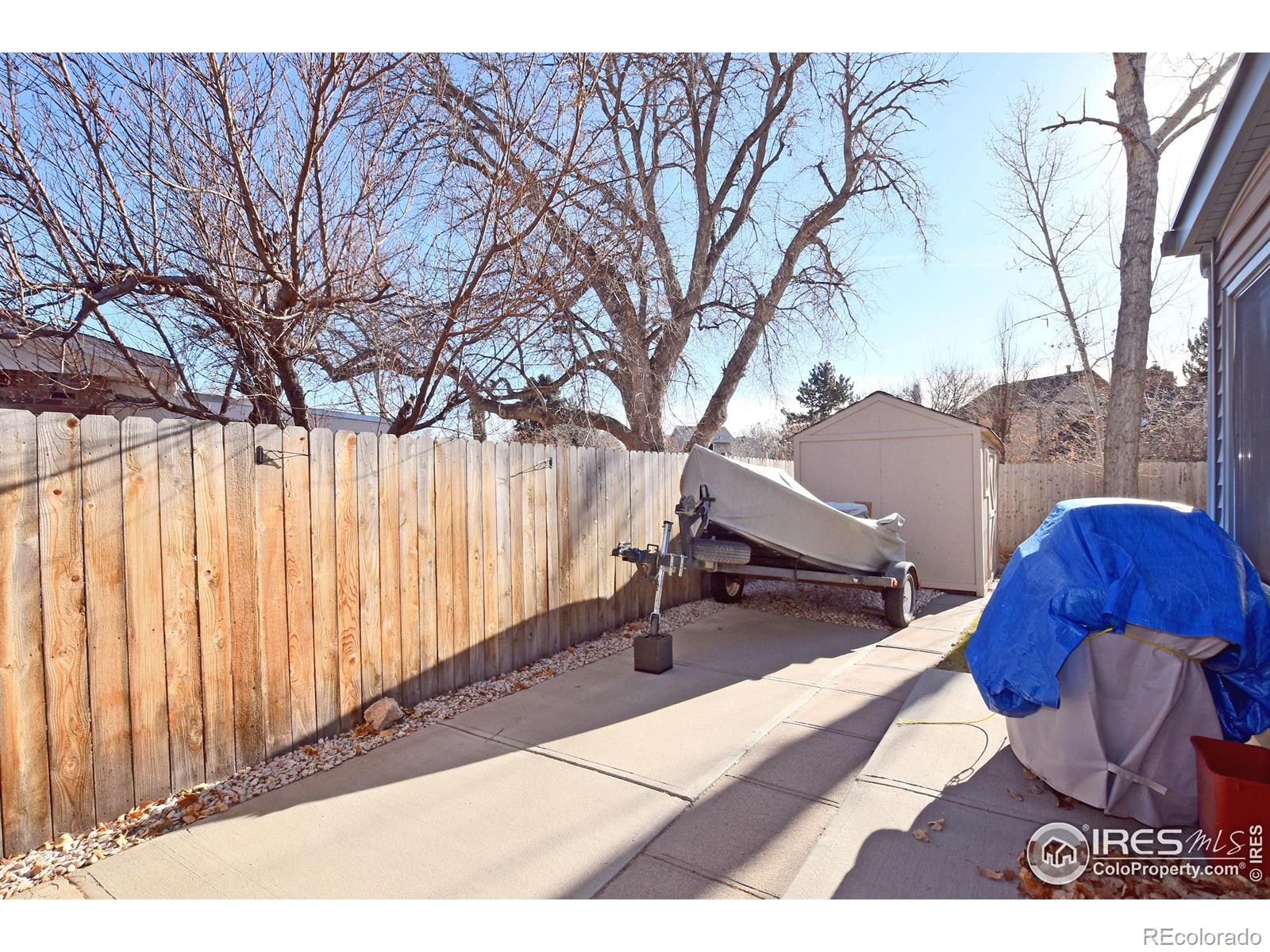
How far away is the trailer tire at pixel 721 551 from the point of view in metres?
5.84

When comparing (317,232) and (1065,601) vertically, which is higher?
(317,232)

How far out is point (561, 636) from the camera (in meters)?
5.68

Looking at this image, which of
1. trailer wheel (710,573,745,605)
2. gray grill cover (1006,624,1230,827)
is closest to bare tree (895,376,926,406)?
trailer wheel (710,573,745,605)

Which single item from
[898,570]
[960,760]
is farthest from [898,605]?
[960,760]

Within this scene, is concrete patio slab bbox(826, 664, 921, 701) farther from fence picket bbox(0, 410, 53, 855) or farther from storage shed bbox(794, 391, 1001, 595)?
fence picket bbox(0, 410, 53, 855)

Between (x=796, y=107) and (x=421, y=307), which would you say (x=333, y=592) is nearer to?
(x=421, y=307)

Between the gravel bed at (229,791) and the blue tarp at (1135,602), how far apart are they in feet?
10.8

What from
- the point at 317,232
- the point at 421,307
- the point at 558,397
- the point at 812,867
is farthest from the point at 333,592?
the point at 558,397

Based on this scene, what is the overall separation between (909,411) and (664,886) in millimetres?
7852

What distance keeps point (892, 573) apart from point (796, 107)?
30.6 feet

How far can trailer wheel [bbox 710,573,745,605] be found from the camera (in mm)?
7969

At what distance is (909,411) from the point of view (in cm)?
884

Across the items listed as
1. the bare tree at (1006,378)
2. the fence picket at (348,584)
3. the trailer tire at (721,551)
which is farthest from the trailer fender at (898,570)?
the bare tree at (1006,378)

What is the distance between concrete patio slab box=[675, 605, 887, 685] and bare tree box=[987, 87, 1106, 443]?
11.6 metres
